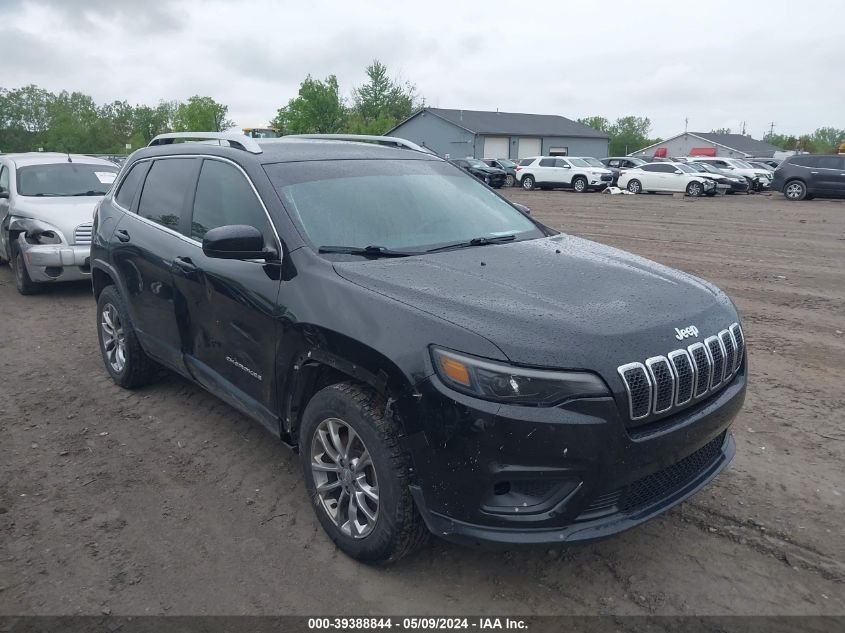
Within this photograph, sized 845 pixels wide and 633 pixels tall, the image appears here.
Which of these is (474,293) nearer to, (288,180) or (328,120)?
(288,180)

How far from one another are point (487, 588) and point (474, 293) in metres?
1.30

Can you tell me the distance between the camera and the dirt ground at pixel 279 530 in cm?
298

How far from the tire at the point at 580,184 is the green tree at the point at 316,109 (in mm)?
39471

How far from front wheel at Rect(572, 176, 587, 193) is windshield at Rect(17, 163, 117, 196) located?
25.9m

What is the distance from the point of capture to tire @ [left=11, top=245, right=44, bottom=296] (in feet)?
29.0

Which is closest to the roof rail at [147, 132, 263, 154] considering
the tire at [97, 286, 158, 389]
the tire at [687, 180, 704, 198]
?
the tire at [97, 286, 158, 389]

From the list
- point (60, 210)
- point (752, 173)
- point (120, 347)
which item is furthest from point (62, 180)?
point (752, 173)

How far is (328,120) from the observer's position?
68750 mm

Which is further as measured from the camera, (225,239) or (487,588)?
(225,239)

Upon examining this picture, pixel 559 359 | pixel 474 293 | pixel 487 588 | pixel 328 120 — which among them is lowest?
pixel 487 588

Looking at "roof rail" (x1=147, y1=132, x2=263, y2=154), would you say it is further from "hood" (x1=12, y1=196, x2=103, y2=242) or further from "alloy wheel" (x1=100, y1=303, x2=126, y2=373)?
"hood" (x1=12, y1=196, x2=103, y2=242)

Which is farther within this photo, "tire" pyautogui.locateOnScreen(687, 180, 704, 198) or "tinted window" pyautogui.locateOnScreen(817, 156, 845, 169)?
"tire" pyautogui.locateOnScreen(687, 180, 704, 198)

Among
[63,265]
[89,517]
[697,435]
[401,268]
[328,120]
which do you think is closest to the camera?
[697,435]

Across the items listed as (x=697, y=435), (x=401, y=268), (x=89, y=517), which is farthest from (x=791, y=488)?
(x=89, y=517)
